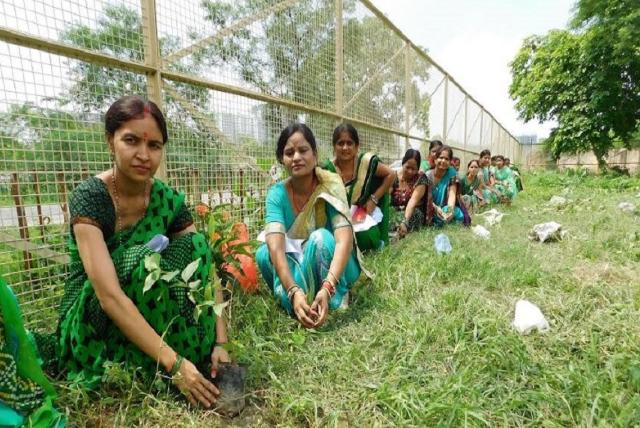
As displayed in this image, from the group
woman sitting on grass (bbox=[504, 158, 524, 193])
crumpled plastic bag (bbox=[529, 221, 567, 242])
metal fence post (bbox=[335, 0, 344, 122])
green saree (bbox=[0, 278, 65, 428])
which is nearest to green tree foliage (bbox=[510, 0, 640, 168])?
woman sitting on grass (bbox=[504, 158, 524, 193])

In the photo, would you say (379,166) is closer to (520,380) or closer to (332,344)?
(332,344)

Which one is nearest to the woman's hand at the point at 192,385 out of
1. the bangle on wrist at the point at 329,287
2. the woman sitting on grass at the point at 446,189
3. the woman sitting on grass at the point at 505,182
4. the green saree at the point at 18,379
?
the green saree at the point at 18,379

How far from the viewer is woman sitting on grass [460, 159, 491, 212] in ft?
19.6

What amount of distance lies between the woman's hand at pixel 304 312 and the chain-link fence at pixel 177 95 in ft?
3.48

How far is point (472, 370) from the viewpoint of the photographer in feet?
4.87

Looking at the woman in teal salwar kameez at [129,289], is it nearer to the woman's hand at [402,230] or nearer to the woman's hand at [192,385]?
the woman's hand at [192,385]

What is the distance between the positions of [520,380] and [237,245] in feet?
4.95

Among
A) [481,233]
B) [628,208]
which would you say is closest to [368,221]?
[481,233]

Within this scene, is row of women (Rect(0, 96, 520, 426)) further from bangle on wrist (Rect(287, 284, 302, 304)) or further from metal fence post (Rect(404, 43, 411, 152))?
metal fence post (Rect(404, 43, 411, 152))

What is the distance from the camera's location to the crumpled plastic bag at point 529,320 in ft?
5.85

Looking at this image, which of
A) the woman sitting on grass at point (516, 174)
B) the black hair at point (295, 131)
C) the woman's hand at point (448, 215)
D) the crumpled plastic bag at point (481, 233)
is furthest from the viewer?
the woman sitting on grass at point (516, 174)

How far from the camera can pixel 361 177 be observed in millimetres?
3354

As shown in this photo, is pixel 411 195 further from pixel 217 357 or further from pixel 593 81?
pixel 593 81

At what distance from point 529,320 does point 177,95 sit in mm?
2260
